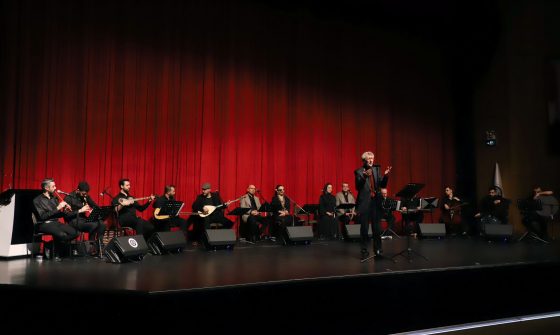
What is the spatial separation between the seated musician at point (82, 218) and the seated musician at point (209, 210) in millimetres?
2157

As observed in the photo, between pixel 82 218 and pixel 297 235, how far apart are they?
3.92 m

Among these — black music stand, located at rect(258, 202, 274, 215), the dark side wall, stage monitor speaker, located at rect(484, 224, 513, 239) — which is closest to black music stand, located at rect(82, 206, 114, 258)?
black music stand, located at rect(258, 202, 274, 215)

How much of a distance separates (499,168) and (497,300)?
737cm

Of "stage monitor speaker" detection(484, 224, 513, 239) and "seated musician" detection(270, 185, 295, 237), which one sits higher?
"seated musician" detection(270, 185, 295, 237)

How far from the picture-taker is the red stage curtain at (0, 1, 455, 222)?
862cm

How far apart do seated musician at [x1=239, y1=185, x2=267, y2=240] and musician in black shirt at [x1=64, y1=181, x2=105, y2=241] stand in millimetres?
3234

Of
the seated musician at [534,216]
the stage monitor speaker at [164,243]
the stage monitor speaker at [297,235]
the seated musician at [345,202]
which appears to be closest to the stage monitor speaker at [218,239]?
the stage monitor speaker at [164,243]

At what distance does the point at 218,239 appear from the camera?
321 inches

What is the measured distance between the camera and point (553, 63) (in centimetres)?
1201

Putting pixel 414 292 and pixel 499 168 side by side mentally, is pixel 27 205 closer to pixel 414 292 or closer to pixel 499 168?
pixel 414 292

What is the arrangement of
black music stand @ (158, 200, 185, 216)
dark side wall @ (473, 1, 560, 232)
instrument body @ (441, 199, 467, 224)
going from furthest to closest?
dark side wall @ (473, 1, 560, 232) < instrument body @ (441, 199, 467, 224) < black music stand @ (158, 200, 185, 216)

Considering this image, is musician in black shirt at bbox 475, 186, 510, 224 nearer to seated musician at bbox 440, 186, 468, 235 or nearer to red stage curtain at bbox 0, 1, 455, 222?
seated musician at bbox 440, 186, 468, 235

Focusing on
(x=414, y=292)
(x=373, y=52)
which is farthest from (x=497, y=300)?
(x=373, y=52)

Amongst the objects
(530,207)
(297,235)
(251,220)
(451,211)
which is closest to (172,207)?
(251,220)
